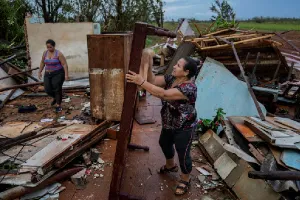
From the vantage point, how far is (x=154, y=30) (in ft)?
8.83

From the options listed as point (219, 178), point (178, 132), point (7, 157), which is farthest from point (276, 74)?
point (7, 157)

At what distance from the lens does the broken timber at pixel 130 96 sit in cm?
265

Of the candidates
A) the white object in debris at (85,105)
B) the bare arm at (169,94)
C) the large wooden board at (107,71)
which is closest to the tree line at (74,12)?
the white object in debris at (85,105)

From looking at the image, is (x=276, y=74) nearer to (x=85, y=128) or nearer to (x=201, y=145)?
(x=201, y=145)

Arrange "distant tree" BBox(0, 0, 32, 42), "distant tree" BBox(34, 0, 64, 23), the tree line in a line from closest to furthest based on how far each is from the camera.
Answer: "distant tree" BBox(0, 0, 32, 42)
the tree line
"distant tree" BBox(34, 0, 64, 23)

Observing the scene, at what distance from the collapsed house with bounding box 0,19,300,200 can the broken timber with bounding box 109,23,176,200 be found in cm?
1

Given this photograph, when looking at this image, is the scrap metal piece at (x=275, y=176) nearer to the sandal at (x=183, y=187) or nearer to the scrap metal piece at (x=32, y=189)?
the sandal at (x=183, y=187)

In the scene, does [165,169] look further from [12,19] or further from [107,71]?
[12,19]

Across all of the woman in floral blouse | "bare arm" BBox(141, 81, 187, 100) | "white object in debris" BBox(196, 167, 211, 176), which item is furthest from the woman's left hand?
"white object in debris" BBox(196, 167, 211, 176)

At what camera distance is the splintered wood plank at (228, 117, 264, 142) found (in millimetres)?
4164

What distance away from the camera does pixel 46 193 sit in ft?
11.5

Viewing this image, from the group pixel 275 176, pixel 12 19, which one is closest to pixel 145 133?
pixel 275 176

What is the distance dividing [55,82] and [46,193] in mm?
3833

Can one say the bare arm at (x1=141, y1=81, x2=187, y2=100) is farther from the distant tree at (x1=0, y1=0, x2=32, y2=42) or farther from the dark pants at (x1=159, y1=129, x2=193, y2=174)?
the distant tree at (x1=0, y1=0, x2=32, y2=42)
